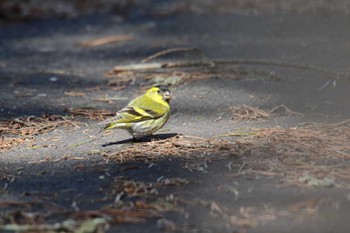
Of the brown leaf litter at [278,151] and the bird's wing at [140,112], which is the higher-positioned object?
the bird's wing at [140,112]

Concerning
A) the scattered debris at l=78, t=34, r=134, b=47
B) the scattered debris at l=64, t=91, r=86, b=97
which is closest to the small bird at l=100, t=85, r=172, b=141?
the scattered debris at l=64, t=91, r=86, b=97

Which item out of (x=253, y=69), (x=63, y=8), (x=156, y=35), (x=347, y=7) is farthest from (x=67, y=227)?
(x=63, y=8)

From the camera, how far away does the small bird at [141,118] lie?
5.12 meters

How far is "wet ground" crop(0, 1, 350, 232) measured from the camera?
383cm

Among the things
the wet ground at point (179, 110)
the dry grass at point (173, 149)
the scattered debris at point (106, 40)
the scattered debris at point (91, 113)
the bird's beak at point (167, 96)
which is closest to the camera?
the wet ground at point (179, 110)

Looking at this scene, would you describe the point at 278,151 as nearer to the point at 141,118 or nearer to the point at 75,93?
the point at 141,118

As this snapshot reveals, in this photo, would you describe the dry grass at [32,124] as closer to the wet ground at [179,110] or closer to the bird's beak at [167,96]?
the wet ground at [179,110]

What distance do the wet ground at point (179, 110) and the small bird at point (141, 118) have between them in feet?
0.46

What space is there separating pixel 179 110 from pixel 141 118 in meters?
0.98

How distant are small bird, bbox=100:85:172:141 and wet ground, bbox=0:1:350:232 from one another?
139mm

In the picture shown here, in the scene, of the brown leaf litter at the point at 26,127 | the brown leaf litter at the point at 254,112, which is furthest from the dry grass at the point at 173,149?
the brown leaf litter at the point at 26,127

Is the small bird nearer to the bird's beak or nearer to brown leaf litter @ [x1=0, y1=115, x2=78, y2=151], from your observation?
the bird's beak

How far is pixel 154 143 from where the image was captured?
508cm

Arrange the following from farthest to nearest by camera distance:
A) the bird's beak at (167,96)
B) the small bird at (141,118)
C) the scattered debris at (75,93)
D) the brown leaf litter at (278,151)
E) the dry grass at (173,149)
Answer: the scattered debris at (75,93), the bird's beak at (167,96), the small bird at (141,118), the dry grass at (173,149), the brown leaf litter at (278,151)
